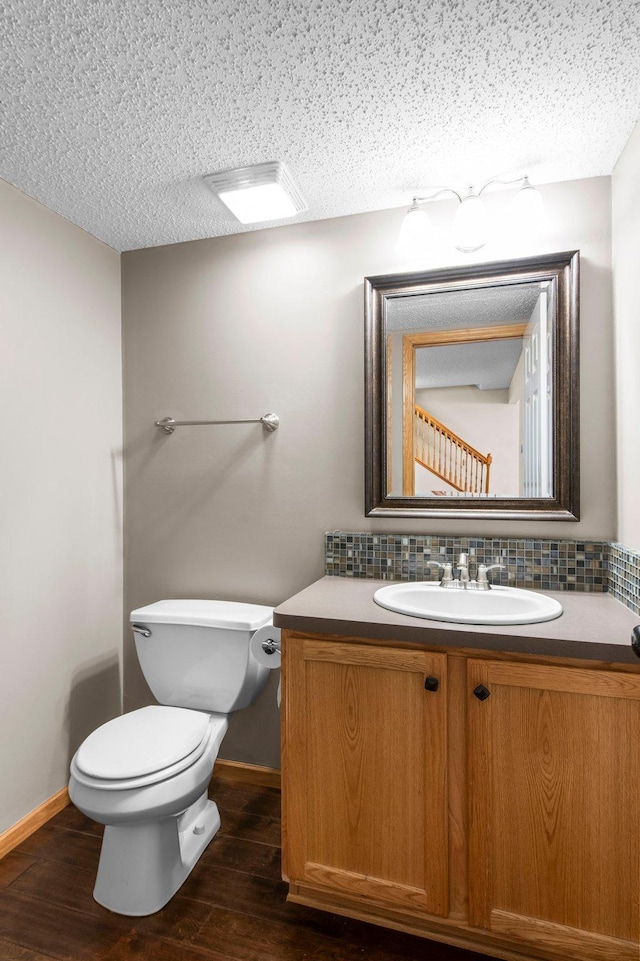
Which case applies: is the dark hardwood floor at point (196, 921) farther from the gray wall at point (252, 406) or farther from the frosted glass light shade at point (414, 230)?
the frosted glass light shade at point (414, 230)

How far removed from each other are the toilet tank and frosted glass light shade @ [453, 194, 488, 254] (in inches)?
56.9

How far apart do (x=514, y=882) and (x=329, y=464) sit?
1358mm

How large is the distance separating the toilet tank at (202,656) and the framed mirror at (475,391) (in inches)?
25.8

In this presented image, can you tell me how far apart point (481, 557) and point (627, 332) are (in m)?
0.83

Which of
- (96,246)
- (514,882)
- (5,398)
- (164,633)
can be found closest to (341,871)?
(514,882)

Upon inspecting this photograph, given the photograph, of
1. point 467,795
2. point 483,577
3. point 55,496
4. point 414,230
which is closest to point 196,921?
point 467,795

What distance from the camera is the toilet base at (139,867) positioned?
4.81ft

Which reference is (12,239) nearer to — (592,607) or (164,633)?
(164,633)

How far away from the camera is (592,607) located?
1477 mm

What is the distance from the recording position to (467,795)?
4.21ft

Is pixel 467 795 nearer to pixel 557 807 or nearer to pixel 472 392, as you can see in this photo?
pixel 557 807

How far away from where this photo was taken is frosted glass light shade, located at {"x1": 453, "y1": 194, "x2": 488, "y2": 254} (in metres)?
1.67

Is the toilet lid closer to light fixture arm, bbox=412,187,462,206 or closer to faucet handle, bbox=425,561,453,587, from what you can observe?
faucet handle, bbox=425,561,453,587

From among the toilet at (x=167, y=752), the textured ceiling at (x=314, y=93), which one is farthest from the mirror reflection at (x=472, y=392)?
the toilet at (x=167, y=752)
